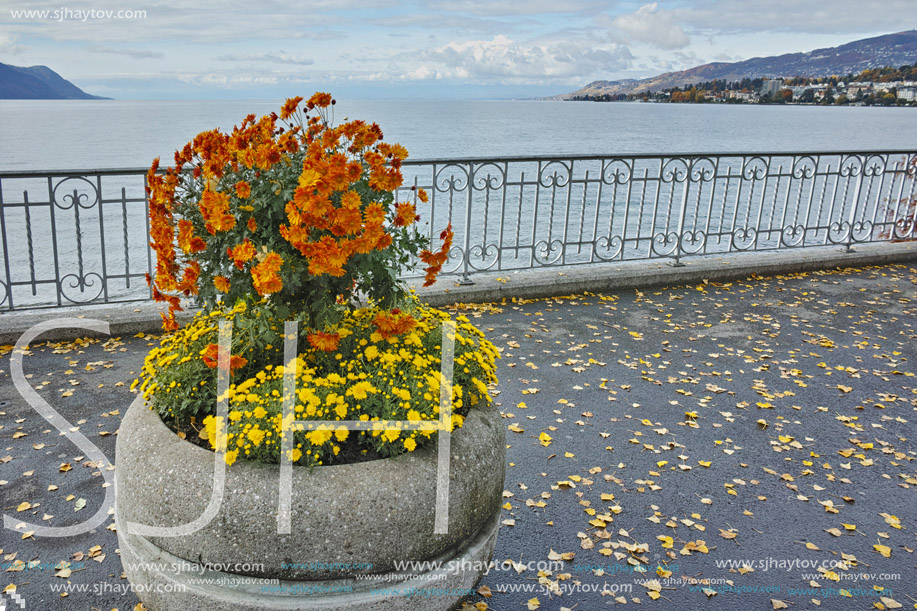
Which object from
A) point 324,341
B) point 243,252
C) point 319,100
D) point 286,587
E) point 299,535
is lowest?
point 286,587

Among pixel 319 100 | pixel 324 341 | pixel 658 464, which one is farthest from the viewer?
pixel 658 464

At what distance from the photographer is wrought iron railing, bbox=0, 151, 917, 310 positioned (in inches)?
289

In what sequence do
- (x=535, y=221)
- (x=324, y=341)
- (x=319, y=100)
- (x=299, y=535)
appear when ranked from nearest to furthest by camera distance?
(x=299, y=535), (x=324, y=341), (x=319, y=100), (x=535, y=221)

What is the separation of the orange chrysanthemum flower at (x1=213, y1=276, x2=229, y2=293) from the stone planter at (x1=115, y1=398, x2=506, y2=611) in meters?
0.66

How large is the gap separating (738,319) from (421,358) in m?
5.12

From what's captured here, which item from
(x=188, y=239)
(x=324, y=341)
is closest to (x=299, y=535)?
(x=324, y=341)

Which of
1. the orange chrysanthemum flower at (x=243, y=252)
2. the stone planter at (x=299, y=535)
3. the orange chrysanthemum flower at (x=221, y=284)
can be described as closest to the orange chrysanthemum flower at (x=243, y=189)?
the orange chrysanthemum flower at (x=243, y=252)

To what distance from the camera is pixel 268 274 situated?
9.32 ft

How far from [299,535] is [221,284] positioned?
3.68 feet

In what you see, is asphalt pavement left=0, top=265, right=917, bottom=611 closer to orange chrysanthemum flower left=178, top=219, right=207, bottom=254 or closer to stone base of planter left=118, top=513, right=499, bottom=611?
stone base of planter left=118, top=513, right=499, bottom=611

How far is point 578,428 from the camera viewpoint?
4.83 metres

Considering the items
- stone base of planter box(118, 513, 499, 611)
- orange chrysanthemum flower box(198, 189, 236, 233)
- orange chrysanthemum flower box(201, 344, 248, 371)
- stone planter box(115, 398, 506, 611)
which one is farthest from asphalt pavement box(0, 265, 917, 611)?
orange chrysanthemum flower box(198, 189, 236, 233)

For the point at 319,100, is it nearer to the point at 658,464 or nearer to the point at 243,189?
the point at 243,189

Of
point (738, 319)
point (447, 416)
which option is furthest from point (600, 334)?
point (447, 416)
